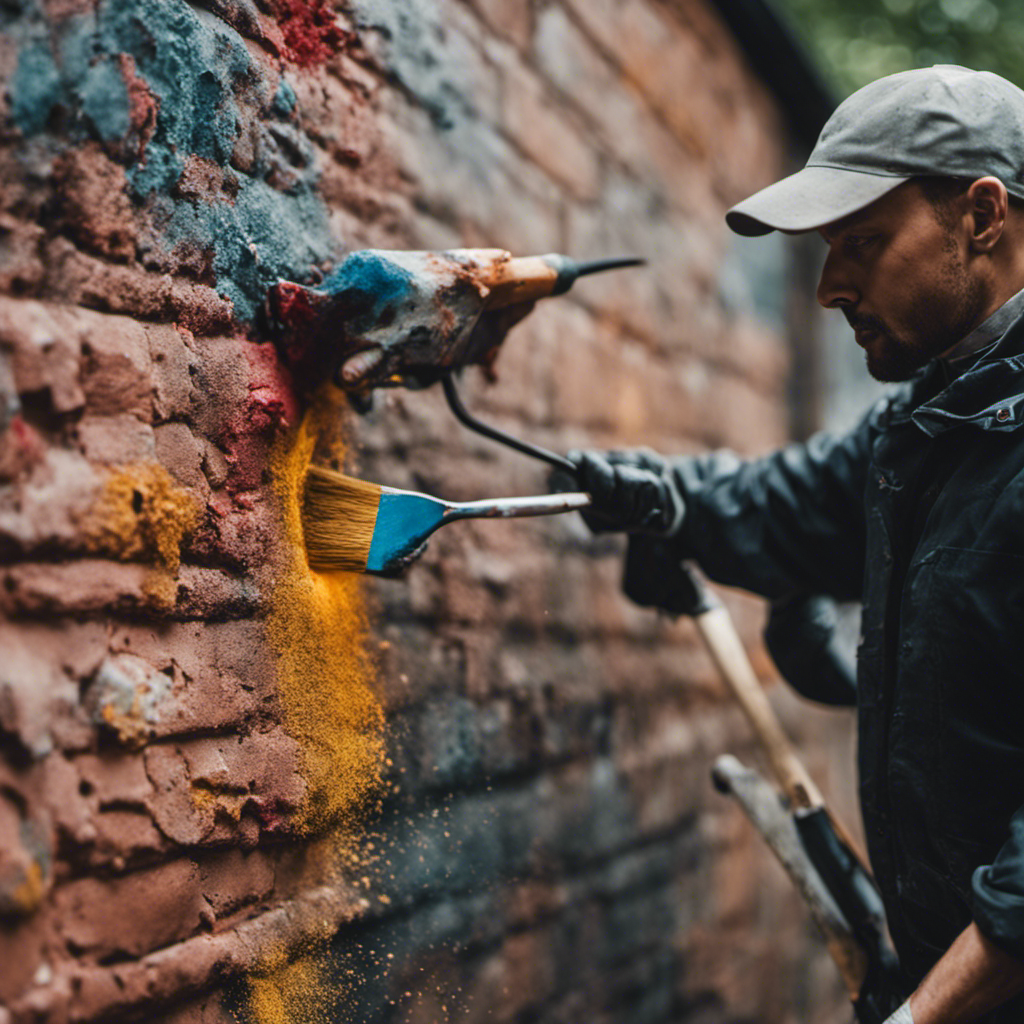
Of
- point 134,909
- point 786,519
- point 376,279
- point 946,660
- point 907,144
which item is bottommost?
point 946,660

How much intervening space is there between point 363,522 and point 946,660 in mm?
820

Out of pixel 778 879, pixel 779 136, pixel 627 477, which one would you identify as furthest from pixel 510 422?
pixel 779 136

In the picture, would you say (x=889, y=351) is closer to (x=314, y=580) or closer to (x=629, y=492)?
(x=629, y=492)

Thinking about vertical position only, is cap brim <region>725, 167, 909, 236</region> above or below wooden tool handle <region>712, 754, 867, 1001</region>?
above

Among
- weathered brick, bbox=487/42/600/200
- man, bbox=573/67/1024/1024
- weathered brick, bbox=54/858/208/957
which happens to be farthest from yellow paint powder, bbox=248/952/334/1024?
weathered brick, bbox=487/42/600/200

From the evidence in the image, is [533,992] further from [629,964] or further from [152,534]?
[152,534]

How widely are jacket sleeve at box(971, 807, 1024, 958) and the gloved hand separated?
749 millimetres

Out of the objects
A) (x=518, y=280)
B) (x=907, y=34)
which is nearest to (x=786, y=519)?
(x=518, y=280)

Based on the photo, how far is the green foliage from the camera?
5.83 meters

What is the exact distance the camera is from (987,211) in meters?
1.27

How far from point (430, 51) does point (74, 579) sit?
1.19m

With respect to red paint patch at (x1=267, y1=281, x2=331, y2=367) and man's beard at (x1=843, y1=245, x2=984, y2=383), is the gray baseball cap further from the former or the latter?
red paint patch at (x1=267, y1=281, x2=331, y2=367)

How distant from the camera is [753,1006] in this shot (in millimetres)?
2582

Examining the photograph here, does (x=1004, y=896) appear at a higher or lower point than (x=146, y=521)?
lower
